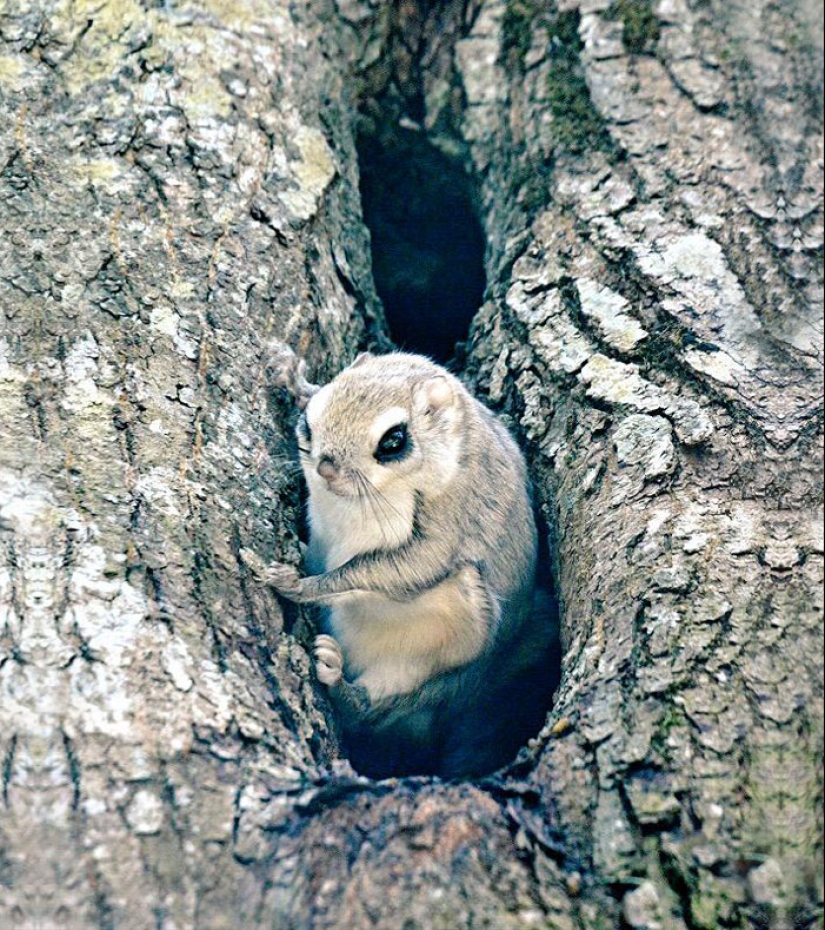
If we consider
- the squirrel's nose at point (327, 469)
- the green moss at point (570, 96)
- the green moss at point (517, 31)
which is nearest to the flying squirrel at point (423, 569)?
the squirrel's nose at point (327, 469)

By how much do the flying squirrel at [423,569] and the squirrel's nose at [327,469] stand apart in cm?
11

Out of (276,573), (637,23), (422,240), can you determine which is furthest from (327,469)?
(637,23)

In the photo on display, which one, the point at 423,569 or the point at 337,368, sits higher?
the point at 337,368

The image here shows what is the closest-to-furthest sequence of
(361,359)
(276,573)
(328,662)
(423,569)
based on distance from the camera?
(276,573), (328,662), (423,569), (361,359)

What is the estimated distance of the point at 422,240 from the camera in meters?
5.84

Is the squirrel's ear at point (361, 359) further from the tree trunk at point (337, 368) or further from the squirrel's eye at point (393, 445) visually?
the squirrel's eye at point (393, 445)

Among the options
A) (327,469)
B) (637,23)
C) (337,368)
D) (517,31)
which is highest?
(637,23)

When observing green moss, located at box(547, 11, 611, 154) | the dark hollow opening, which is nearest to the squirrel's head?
green moss, located at box(547, 11, 611, 154)

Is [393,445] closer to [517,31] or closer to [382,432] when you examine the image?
[382,432]

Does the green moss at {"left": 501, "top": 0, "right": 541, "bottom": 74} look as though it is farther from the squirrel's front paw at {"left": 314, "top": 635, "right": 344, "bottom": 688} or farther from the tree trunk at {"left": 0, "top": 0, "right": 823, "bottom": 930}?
the squirrel's front paw at {"left": 314, "top": 635, "right": 344, "bottom": 688}

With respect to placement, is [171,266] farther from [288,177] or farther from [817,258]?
[817,258]

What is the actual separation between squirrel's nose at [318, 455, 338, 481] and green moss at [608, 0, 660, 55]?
8.42ft

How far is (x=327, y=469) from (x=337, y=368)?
0.89 m

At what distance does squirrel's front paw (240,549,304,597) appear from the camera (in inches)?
136
